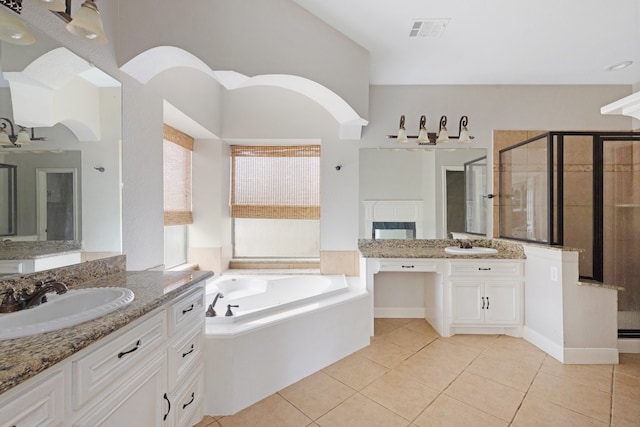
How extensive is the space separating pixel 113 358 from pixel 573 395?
2.69 metres

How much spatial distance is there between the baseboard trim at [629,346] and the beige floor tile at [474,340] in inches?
37.1

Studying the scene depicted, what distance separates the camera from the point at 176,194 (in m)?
2.91

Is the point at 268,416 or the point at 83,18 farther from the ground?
the point at 83,18

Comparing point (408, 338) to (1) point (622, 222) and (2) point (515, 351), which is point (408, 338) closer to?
(2) point (515, 351)

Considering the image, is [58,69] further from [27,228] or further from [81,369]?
[81,369]

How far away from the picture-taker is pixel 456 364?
222 centimetres

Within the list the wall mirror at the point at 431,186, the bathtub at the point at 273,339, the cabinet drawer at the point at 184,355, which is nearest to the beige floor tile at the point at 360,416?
the bathtub at the point at 273,339

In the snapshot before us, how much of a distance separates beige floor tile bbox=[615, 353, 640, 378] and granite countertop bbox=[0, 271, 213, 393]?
10.6ft

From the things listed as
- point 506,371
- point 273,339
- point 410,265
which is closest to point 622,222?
point 506,371

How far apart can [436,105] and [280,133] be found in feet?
5.96

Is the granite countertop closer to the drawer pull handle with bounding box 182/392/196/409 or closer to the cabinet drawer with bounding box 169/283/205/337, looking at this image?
the cabinet drawer with bounding box 169/283/205/337

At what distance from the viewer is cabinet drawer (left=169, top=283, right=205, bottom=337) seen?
1.33 meters

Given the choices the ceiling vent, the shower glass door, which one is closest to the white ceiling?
the ceiling vent

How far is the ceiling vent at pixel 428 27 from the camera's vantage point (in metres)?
2.18
